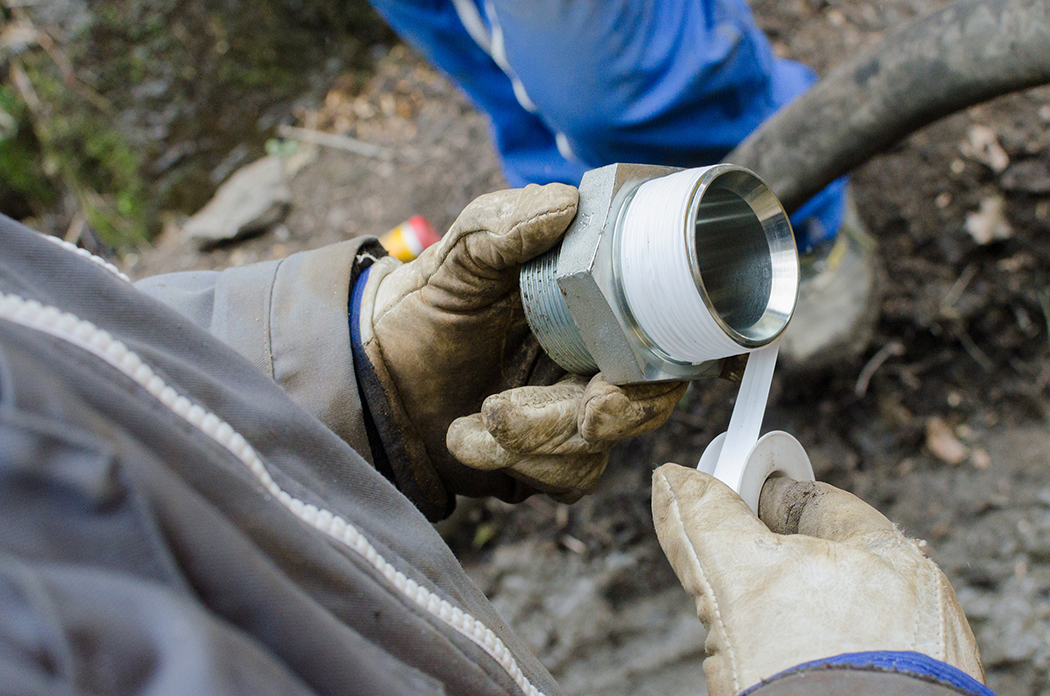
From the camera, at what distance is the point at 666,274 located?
3.39 feet

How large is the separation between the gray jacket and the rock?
256 centimetres

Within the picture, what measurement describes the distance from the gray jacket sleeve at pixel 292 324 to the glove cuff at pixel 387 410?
0.07 metres

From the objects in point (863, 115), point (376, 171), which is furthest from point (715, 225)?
point (376, 171)

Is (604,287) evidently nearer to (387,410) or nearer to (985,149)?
(387,410)

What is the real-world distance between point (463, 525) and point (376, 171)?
1.82 meters

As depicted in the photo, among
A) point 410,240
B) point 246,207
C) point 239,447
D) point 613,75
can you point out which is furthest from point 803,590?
point 246,207

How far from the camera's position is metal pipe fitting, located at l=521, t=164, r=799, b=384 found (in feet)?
3.38

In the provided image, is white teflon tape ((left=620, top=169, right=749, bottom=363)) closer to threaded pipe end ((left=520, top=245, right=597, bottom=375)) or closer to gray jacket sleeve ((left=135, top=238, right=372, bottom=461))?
threaded pipe end ((left=520, top=245, right=597, bottom=375))

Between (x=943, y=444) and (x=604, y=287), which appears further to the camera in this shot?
(x=943, y=444)

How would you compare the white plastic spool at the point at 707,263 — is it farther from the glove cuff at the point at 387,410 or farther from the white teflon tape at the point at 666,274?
the glove cuff at the point at 387,410

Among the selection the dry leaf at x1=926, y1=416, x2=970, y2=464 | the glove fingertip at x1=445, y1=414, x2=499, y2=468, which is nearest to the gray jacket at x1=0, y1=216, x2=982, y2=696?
the glove fingertip at x1=445, y1=414, x2=499, y2=468

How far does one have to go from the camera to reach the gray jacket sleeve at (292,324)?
50.5 inches

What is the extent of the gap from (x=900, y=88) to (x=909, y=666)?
1352 mm

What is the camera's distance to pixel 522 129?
7.65ft
